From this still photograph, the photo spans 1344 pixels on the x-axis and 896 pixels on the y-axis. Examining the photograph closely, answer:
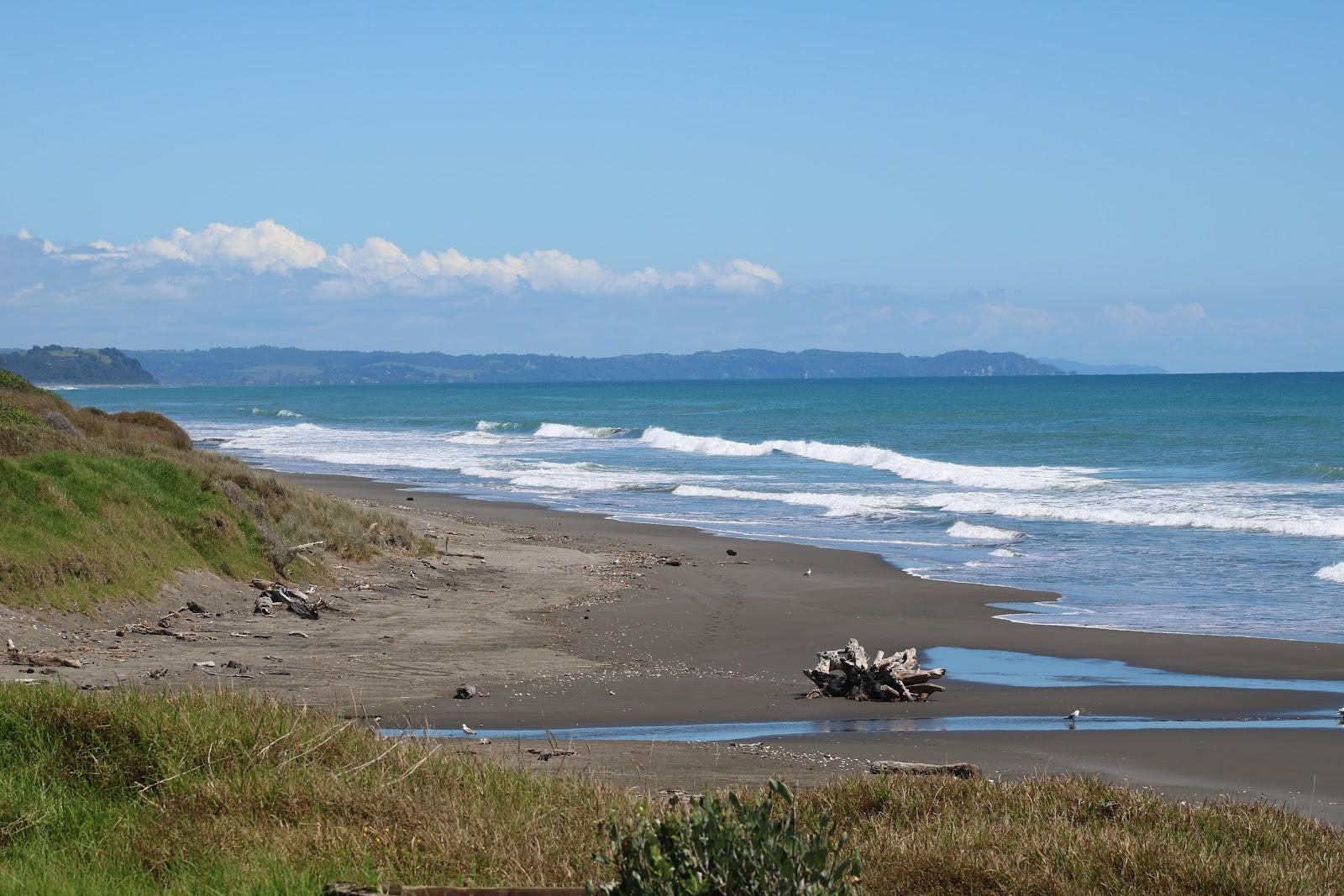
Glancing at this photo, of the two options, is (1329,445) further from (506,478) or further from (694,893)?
(694,893)

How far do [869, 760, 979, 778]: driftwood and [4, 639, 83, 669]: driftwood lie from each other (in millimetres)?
6954

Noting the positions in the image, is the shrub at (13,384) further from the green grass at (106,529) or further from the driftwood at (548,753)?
the driftwood at (548,753)

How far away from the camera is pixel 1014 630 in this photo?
1623 cm

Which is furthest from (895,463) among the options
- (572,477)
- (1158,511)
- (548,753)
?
(548,753)

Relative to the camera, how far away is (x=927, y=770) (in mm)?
A: 8062

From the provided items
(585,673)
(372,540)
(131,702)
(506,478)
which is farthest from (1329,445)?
(131,702)

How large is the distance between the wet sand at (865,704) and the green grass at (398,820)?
160 cm

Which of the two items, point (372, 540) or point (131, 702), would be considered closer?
point (131, 702)

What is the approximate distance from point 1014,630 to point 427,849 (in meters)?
11.9

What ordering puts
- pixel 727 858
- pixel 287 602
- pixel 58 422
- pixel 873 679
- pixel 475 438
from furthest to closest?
pixel 475 438 < pixel 58 422 < pixel 287 602 < pixel 873 679 < pixel 727 858

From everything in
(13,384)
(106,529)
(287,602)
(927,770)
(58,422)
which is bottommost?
(287,602)

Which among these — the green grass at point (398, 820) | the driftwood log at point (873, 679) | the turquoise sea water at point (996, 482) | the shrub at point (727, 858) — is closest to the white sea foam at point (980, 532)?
the turquoise sea water at point (996, 482)

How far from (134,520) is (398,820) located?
10845mm

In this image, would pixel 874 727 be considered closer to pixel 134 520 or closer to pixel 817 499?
pixel 134 520
